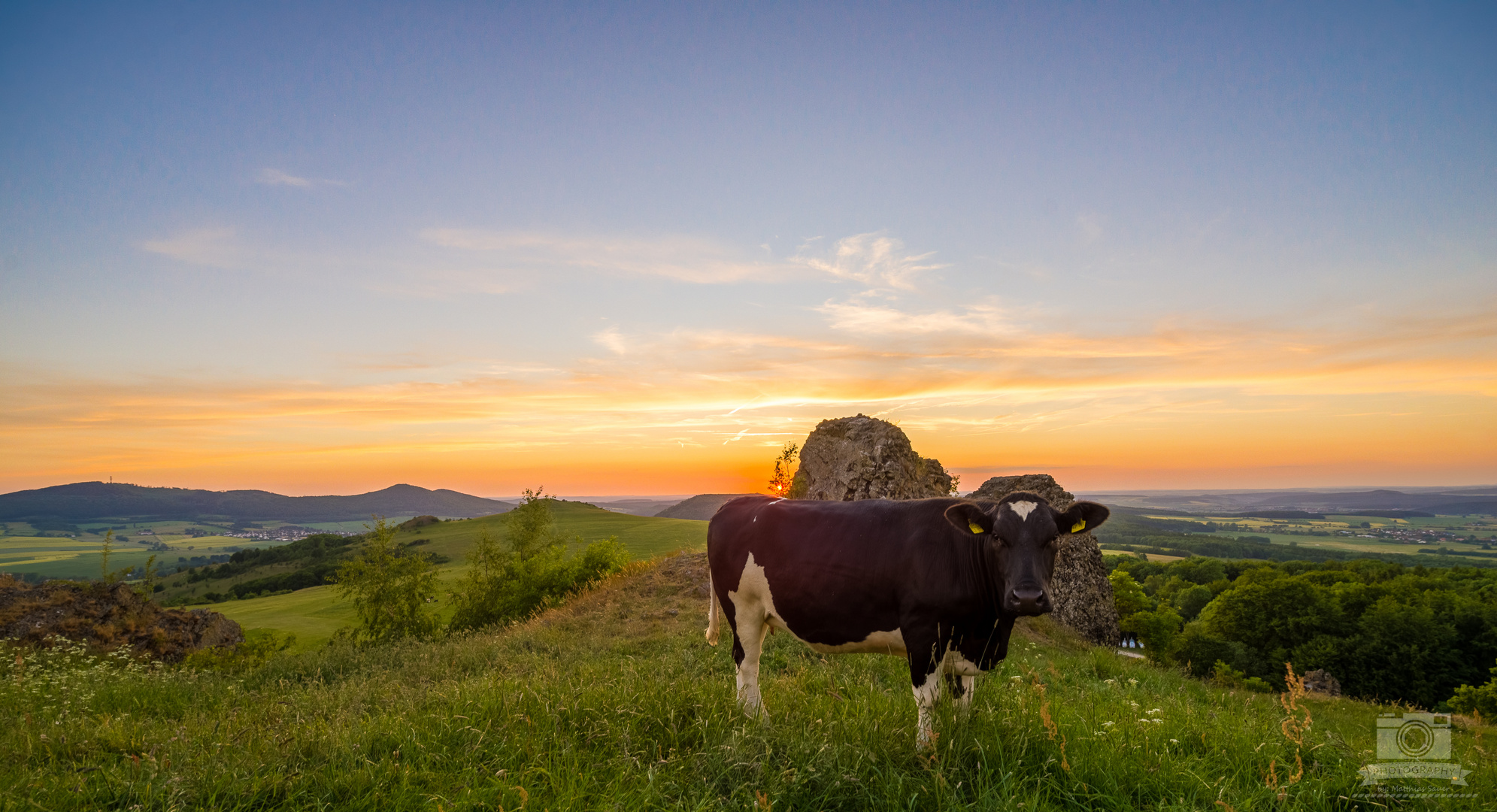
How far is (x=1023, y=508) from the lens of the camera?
5598 mm

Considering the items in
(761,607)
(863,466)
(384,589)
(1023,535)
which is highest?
(863,466)

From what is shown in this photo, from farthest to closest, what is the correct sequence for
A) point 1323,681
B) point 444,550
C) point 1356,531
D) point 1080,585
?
point 1356,531
point 444,550
point 1323,681
point 1080,585

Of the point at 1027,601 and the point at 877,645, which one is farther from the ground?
the point at 1027,601

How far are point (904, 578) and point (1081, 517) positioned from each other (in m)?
1.68

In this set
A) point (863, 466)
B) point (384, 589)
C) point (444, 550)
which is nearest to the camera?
point (863, 466)

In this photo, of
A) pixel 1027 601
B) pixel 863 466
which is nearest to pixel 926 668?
pixel 1027 601

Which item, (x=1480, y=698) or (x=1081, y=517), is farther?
(x=1480, y=698)

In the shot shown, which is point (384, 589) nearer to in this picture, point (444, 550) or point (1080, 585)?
point (1080, 585)

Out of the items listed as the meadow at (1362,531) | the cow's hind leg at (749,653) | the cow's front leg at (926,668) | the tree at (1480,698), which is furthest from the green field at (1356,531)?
the cow's hind leg at (749,653)

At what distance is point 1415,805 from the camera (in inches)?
169

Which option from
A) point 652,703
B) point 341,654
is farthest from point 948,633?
point 341,654

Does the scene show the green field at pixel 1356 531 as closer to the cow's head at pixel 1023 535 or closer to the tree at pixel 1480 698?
the tree at pixel 1480 698

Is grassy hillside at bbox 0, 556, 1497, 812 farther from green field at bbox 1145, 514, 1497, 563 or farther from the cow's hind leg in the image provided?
green field at bbox 1145, 514, 1497, 563

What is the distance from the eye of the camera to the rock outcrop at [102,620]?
15797 mm
